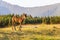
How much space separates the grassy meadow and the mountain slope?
19 cm

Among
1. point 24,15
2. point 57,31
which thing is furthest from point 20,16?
point 57,31

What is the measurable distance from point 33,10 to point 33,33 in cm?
38

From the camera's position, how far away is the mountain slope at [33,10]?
10.9 feet

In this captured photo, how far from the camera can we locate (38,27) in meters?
3.34

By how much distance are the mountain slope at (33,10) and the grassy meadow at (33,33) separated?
7.7 inches

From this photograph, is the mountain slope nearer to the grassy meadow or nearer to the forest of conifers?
the forest of conifers

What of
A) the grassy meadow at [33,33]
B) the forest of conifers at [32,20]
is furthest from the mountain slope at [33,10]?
the grassy meadow at [33,33]

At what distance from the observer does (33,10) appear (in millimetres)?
3408

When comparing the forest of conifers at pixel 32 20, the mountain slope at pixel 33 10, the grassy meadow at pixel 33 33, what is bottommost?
the grassy meadow at pixel 33 33

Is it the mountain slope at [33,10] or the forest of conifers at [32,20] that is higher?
the mountain slope at [33,10]

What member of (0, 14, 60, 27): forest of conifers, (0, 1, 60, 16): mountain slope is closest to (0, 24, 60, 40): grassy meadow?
(0, 14, 60, 27): forest of conifers

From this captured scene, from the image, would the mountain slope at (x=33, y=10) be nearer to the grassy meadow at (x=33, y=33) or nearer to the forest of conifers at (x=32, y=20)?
the forest of conifers at (x=32, y=20)

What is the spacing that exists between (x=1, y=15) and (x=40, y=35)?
0.72 metres

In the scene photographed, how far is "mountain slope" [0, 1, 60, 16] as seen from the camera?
3324mm
